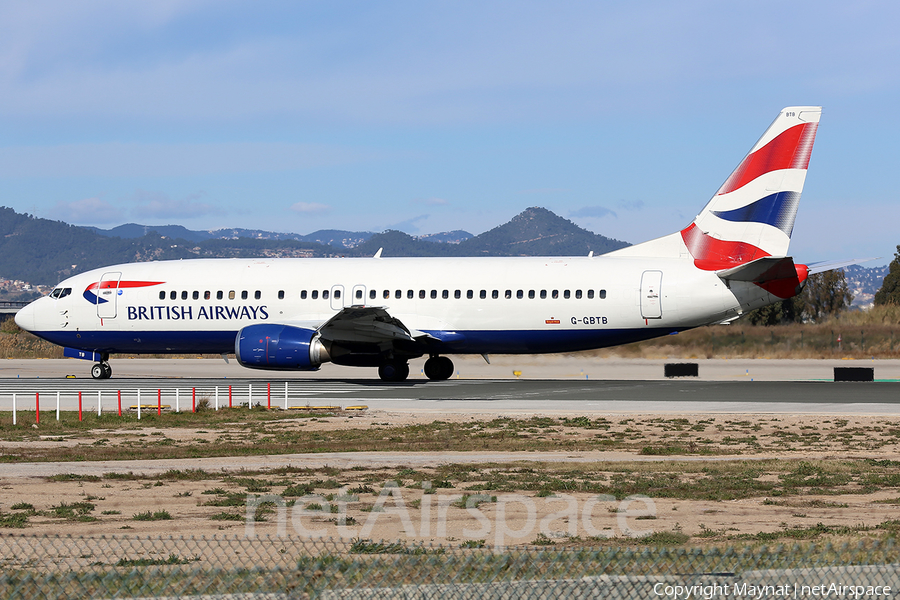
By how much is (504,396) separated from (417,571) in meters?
20.9

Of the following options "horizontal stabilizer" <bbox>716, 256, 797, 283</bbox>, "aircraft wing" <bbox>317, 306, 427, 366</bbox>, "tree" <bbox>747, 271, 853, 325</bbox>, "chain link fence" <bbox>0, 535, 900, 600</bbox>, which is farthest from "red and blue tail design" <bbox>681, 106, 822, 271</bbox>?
"tree" <bbox>747, 271, 853, 325</bbox>

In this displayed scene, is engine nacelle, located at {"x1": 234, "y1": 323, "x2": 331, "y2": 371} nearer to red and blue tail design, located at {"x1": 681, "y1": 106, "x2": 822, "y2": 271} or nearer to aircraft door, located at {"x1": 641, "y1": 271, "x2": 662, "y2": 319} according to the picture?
aircraft door, located at {"x1": 641, "y1": 271, "x2": 662, "y2": 319}

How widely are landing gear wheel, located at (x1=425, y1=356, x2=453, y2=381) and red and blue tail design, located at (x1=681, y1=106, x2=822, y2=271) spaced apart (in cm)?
1030

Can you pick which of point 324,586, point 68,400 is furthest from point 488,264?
point 324,586

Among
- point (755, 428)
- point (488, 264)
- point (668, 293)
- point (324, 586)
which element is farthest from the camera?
point (488, 264)

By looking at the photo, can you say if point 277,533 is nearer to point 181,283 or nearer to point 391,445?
point 391,445

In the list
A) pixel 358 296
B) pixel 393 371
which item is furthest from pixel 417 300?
pixel 393 371

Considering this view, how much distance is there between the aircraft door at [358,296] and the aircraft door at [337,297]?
0.97ft

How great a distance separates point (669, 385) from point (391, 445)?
1677cm

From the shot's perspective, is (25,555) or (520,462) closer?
(25,555)

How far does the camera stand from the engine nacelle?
108 ft

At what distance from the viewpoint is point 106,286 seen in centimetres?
3769

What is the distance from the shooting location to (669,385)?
109 ft

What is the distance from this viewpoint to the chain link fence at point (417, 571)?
7641 mm
